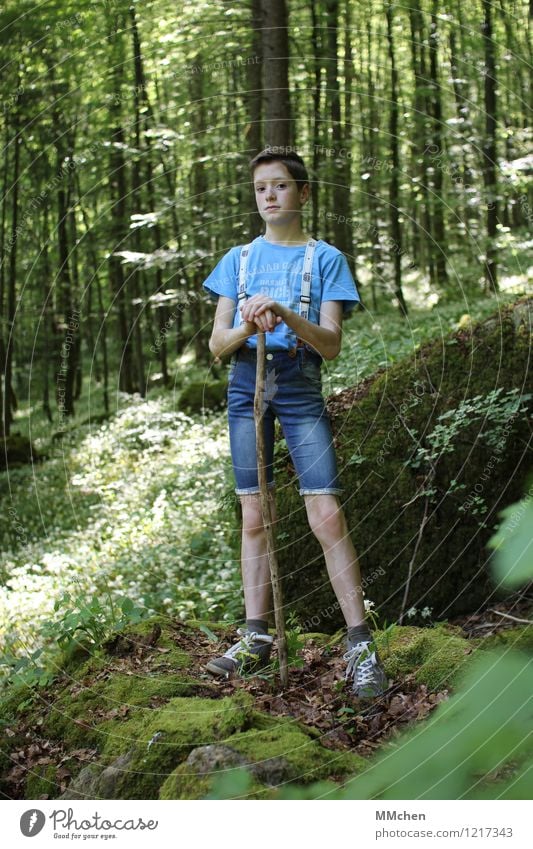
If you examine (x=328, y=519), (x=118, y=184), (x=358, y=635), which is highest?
(x=118, y=184)

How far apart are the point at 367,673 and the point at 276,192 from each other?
1.93 m

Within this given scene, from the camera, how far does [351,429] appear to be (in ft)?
15.5

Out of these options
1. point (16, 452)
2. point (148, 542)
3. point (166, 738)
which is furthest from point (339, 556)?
point (16, 452)

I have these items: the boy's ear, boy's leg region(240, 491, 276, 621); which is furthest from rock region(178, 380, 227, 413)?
the boy's ear

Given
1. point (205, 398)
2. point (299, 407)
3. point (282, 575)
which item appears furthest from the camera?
point (205, 398)

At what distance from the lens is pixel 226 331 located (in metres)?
3.08

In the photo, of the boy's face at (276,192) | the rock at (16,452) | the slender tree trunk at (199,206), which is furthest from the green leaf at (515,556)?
the rock at (16,452)

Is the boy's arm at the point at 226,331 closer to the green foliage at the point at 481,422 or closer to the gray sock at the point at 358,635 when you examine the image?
the gray sock at the point at 358,635

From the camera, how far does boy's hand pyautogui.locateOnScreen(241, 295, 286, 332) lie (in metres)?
2.78

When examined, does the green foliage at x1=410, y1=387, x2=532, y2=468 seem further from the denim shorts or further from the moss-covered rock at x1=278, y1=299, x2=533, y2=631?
the denim shorts

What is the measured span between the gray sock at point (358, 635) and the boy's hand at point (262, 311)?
1.26m

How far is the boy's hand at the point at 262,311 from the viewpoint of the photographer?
278 centimetres

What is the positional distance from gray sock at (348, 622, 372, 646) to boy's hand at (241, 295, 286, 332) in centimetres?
126

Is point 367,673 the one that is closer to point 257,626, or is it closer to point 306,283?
point 257,626
